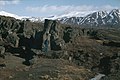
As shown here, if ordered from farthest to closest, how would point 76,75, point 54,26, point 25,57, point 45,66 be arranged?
point 54,26 < point 25,57 < point 45,66 < point 76,75

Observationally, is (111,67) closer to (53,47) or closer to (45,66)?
(45,66)

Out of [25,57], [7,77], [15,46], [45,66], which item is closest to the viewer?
[7,77]

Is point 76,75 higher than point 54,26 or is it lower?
lower

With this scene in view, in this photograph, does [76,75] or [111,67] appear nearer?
[76,75]

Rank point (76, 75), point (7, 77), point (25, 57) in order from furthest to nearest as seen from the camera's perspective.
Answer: point (25, 57)
point (76, 75)
point (7, 77)

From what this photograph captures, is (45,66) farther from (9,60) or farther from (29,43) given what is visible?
(29,43)

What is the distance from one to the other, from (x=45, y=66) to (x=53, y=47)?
56.2ft

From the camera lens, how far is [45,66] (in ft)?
220

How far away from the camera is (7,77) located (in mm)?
56594

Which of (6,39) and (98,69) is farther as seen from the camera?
(6,39)

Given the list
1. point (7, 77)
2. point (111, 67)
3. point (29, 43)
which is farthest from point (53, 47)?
point (7, 77)

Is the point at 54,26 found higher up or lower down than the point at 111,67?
higher up

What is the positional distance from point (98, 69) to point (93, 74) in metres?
6.30

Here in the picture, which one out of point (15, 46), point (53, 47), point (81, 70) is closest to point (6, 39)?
point (15, 46)
